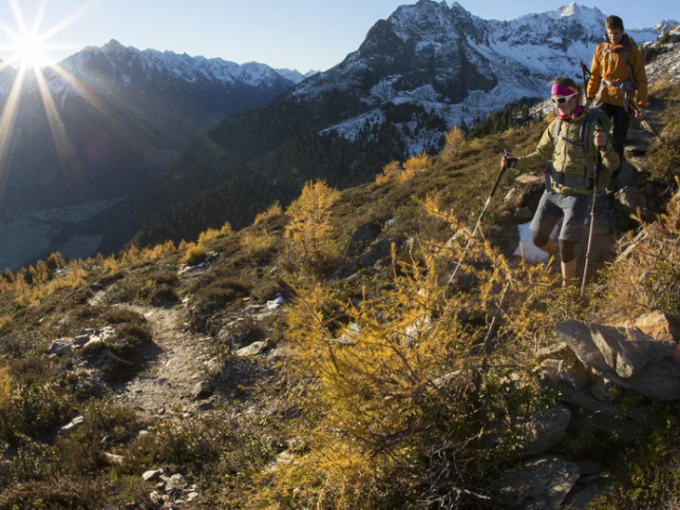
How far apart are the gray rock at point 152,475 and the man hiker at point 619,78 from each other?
745cm

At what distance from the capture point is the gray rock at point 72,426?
5.89 m

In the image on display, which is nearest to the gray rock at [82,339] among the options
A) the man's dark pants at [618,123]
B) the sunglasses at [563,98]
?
the sunglasses at [563,98]

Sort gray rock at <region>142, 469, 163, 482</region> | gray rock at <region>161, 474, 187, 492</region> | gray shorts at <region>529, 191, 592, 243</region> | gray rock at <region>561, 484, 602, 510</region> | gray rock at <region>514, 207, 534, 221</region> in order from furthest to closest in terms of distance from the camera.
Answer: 1. gray rock at <region>514, 207, 534, 221</region>
2. gray rock at <region>142, 469, 163, 482</region>
3. gray rock at <region>161, 474, 187, 492</region>
4. gray shorts at <region>529, 191, 592, 243</region>
5. gray rock at <region>561, 484, 602, 510</region>

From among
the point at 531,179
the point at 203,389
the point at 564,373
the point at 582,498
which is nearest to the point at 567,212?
the point at 564,373

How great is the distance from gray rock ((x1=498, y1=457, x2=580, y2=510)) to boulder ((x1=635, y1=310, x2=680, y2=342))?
1.20m

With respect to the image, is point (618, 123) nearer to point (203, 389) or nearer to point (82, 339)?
point (203, 389)

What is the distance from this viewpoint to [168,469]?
4680mm

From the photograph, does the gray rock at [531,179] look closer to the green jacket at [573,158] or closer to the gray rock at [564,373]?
the green jacket at [573,158]

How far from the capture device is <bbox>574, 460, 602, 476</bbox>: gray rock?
248 centimetres

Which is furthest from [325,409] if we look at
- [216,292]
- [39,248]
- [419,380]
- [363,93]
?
[363,93]

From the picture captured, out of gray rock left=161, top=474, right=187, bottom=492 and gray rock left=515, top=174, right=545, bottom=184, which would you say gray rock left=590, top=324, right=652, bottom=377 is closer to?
gray rock left=161, top=474, right=187, bottom=492

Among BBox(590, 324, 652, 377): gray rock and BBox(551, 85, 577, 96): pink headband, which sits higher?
BBox(551, 85, 577, 96): pink headband

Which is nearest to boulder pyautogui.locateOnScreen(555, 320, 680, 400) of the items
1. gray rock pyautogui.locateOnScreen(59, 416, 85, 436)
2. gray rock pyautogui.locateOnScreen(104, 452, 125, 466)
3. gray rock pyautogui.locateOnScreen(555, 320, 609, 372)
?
gray rock pyautogui.locateOnScreen(555, 320, 609, 372)

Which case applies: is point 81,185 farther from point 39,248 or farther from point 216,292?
point 216,292
